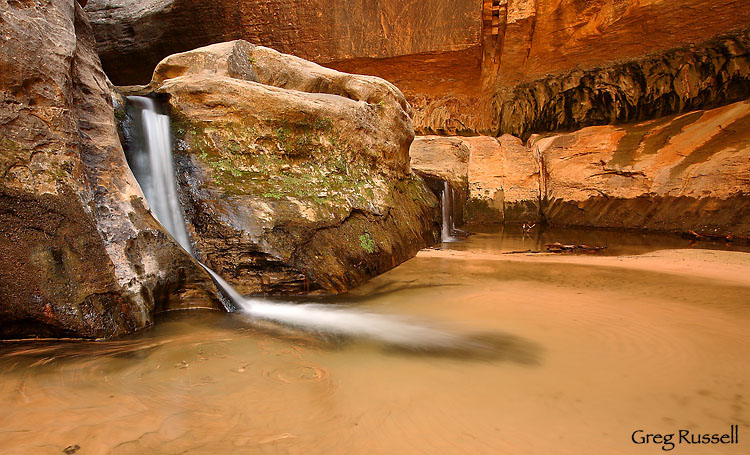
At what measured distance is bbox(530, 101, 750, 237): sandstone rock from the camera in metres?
6.55

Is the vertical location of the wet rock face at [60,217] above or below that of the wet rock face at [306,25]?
below

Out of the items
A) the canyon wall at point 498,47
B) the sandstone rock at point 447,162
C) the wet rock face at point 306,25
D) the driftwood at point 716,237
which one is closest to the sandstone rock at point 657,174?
the driftwood at point 716,237

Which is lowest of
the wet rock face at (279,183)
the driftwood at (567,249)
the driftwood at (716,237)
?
the driftwood at (567,249)

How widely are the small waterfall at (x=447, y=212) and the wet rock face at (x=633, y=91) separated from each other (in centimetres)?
432

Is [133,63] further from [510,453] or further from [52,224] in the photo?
[510,453]

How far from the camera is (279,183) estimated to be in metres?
3.65

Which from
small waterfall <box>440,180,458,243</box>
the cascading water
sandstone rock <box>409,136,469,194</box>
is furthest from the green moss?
sandstone rock <box>409,136,469,194</box>

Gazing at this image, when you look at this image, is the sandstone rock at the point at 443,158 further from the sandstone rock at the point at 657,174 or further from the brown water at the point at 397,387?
the brown water at the point at 397,387

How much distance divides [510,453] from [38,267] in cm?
232

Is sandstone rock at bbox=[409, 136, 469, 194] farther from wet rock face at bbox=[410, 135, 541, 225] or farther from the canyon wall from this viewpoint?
the canyon wall

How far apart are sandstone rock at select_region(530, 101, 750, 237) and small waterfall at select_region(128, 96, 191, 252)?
7.49 m

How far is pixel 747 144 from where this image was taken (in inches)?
259

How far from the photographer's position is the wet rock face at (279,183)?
325 centimetres

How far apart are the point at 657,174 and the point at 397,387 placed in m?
8.10
